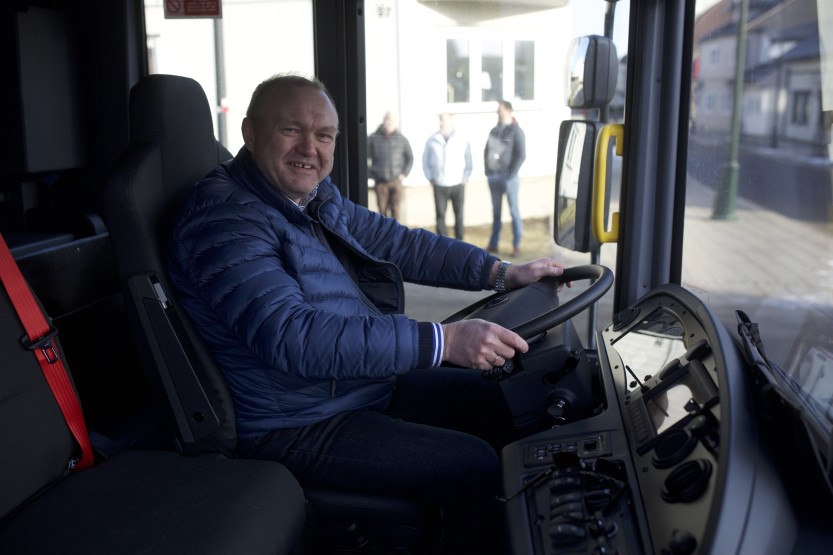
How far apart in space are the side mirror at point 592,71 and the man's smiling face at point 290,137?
0.65m

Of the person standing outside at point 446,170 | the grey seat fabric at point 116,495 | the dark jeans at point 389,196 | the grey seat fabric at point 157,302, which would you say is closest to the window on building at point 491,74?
the person standing outside at point 446,170

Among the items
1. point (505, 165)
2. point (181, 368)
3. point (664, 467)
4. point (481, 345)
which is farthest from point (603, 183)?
point (181, 368)

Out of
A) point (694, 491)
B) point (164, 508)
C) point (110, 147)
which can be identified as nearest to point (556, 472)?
point (694, 491)

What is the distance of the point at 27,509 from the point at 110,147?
1396mm

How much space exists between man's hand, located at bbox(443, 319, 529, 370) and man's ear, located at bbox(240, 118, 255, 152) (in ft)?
2.39

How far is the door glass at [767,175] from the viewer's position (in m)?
1.49

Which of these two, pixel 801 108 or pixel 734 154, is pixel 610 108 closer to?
pixel 734 154

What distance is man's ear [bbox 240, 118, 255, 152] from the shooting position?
2029 mm

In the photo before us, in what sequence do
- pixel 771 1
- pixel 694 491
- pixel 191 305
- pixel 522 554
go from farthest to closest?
1. pixel 191 305
2. pixel 771 1
3. pixel 522 554
4. pixel 694 491

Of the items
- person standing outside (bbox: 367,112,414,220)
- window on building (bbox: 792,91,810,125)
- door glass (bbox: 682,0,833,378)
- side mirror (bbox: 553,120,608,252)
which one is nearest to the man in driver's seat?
side mirror (bbox: 553,120,608,252)

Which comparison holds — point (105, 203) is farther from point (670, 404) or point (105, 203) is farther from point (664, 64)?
point (664, 64)

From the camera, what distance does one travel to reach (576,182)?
2.22 meters

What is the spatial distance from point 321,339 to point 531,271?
73 centimetres

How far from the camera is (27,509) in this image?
5.12 ft
